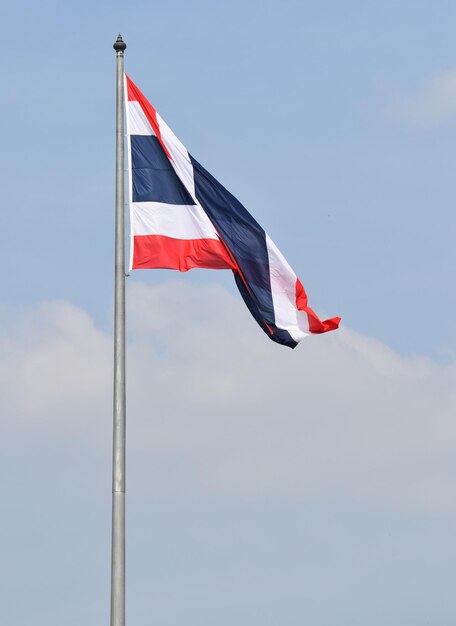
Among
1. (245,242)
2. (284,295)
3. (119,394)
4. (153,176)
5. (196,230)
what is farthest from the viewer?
(284,295)

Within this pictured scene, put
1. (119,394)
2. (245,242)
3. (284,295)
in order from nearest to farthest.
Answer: (119,394) < (245,242) < (284,295)

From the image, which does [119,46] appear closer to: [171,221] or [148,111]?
[148,111]

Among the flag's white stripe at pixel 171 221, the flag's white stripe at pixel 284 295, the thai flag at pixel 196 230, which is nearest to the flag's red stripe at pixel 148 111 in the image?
the thai flag at pixel 196 230

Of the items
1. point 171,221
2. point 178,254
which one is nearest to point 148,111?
point 171,221

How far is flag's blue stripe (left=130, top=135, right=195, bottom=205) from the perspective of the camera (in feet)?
83.7

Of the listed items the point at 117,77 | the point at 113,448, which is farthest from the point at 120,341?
the point at 117,77

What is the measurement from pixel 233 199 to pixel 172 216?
1.78 meters

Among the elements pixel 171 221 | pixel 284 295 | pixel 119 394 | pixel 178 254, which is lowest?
pixel 119 394

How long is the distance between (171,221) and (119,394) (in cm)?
394

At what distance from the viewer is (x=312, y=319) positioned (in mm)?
27234

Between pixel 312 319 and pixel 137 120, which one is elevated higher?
pixel 137 120

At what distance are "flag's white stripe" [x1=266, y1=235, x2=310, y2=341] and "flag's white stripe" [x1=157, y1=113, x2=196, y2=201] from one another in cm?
226

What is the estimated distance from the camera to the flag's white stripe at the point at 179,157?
2609cm

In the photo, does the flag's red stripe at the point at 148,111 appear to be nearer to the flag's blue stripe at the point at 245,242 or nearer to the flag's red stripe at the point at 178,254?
the flag's blue stripe at the point at 245,242
